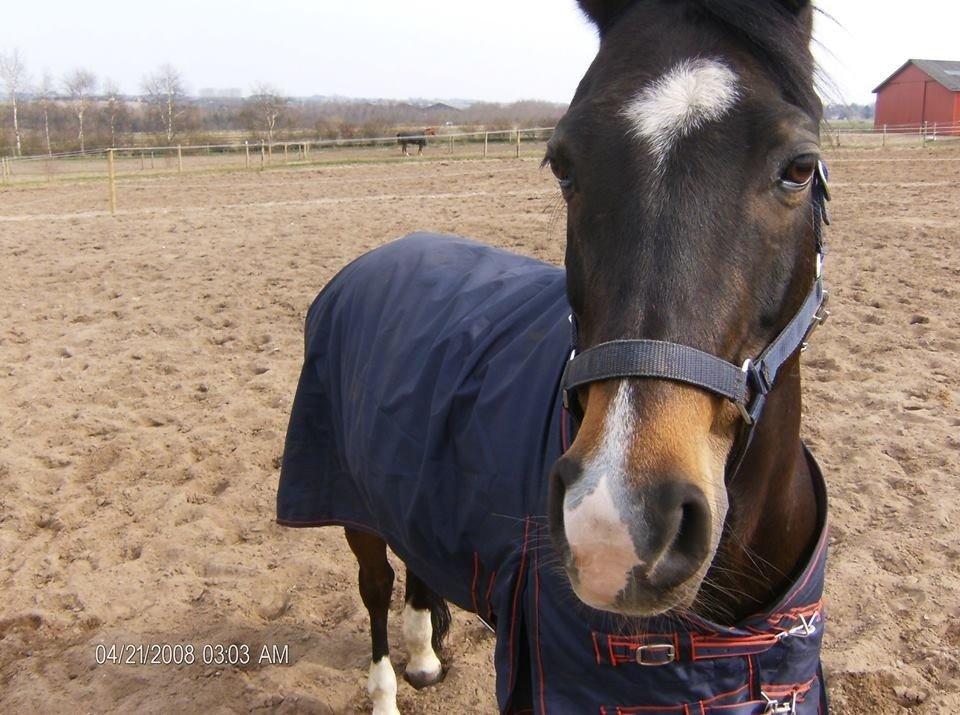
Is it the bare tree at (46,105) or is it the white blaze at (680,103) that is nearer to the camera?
the white blaze at (680,103)

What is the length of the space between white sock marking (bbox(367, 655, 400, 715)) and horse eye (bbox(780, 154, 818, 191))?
228 cm

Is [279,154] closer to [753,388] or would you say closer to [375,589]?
[375,589]

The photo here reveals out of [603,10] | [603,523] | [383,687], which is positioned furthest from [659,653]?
[383,687]

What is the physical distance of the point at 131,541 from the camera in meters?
→ 3.85

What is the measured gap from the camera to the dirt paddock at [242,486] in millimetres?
2982

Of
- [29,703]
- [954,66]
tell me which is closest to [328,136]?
[954,66]

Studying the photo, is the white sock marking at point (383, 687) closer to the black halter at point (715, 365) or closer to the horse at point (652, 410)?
the horse at point (652, 410)

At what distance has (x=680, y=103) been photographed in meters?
1.46

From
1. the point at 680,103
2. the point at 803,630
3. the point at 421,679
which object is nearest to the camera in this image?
the point at 680,103

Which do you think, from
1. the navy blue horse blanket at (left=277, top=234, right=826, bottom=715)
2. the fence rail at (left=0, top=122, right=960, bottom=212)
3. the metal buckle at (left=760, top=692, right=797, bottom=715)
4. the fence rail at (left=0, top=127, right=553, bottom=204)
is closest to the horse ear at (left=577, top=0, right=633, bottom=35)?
the navy blue horse blanket at (left=277, top=234, right=826, bottom=715)

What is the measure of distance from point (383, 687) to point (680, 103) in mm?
2340

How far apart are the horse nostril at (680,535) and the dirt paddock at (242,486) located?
1.07 metres
